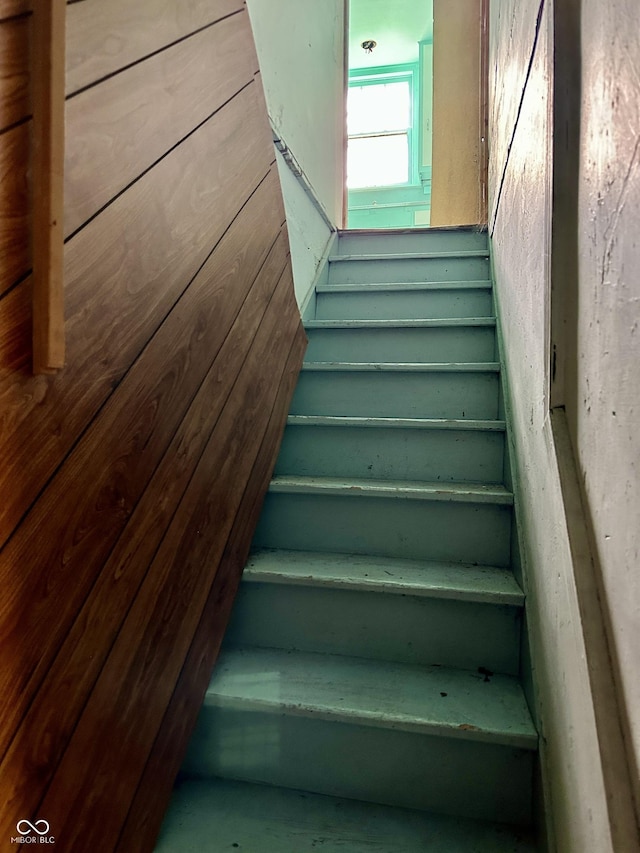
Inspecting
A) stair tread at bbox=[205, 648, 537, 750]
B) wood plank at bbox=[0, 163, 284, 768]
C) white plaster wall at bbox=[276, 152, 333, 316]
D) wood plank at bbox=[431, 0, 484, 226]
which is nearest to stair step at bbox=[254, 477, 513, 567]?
stair tread at bbox=[205, 648, 537, 750]

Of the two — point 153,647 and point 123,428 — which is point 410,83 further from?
point 153,647

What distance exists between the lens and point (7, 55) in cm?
53

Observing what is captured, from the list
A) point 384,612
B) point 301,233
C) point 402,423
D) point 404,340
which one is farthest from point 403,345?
point 384,612

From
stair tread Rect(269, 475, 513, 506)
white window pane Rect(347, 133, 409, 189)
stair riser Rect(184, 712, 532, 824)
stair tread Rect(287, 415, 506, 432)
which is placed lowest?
stair riser Rect(184, 712, 532, 824)

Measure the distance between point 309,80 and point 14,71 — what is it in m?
2.09

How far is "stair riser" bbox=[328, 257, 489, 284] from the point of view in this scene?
2256mm

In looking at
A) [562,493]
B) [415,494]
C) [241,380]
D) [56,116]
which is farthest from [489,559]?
[56,116]

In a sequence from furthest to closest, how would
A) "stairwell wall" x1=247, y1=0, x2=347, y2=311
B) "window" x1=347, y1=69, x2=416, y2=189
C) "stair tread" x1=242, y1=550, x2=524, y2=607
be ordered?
"window" x1=347, y1=69, x2=416, y2=189 < "stairwell wall" x1=247, y1=0, x2=347, y2=311 < "stair tread" x1=242, y1=550, x2=524, y2=607

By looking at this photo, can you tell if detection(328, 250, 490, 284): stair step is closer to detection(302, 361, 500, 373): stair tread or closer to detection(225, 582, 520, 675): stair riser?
detection(302, 361, 500, 373): stair tread

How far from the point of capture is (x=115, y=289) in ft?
2.51

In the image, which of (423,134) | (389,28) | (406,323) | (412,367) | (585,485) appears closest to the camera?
(585,485)

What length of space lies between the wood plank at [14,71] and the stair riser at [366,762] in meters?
1.02

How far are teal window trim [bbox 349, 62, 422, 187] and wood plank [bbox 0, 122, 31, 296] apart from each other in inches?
218

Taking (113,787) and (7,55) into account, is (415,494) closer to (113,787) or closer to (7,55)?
(113,787)
